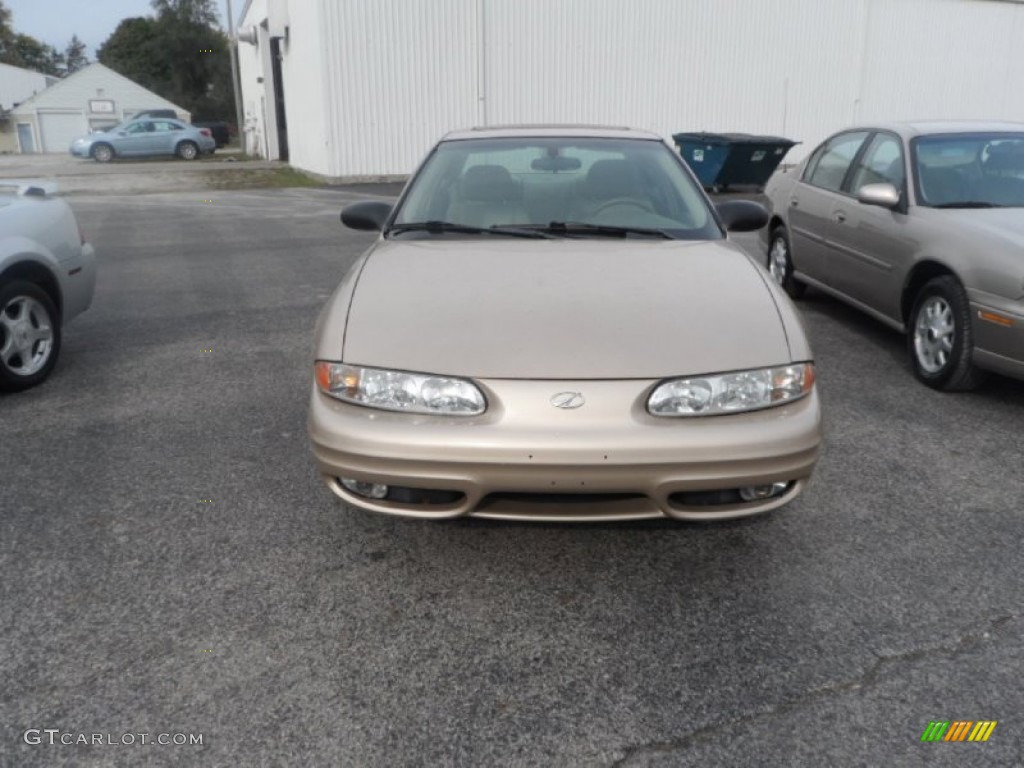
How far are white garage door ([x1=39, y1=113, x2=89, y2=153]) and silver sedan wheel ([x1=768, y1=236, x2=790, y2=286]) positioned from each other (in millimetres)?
59906

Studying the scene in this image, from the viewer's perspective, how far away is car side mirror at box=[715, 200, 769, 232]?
4.16m

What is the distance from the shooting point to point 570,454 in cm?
254

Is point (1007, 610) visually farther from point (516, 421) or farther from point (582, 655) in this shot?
point (516, 421)

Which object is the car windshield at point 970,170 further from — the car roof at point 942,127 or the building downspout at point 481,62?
the building downspout at point 481,62

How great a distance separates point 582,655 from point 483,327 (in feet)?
3.51

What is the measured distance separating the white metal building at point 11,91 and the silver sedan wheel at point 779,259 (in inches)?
2461

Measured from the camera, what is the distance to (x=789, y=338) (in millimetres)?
2871

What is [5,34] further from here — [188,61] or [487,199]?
[487,199]

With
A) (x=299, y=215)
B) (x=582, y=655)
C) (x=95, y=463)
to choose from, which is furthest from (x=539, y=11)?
(x=582, y=655)

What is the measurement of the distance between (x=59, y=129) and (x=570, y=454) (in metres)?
64.5

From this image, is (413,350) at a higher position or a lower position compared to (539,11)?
lower

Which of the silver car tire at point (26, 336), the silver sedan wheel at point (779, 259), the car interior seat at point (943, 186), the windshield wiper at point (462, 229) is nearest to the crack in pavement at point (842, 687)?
the windshield wiper at point (462, 229)

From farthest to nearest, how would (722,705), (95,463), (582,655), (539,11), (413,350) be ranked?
1. (539,11)
2. (95,463)
3. (413,350)
4. (582,655)
5. (722,705)

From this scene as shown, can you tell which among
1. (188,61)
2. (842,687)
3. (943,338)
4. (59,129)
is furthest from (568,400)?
(188,61)
